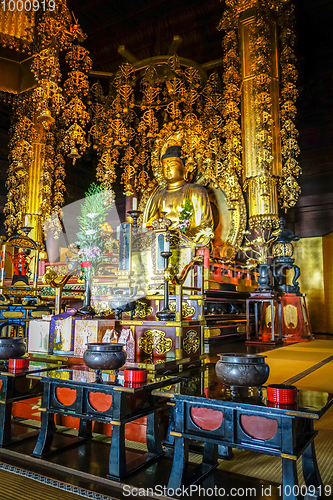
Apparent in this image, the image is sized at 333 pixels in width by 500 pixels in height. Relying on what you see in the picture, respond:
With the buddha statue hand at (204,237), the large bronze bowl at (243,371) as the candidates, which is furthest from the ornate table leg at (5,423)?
the buddha statue hand at (204,237)

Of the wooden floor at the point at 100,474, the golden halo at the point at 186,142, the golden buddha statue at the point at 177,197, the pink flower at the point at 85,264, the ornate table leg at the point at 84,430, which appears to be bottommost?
the wooden floor at the point at 100,474

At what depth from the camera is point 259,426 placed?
118cm

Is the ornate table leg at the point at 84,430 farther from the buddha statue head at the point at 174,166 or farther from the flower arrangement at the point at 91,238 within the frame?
the buddha statue head at the point at 174,166

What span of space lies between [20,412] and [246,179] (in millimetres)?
3594

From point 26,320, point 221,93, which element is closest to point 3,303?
point 26,320

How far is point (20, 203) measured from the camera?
19.8ft

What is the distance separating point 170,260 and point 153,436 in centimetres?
237

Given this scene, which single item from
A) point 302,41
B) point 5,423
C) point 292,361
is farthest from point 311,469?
point 302,41

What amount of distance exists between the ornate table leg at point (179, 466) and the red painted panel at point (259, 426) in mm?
241

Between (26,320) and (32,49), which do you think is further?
(32,49)

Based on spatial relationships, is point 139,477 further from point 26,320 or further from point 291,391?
point 26,320

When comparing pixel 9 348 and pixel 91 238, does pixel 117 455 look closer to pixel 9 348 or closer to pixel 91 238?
pixel 9 348

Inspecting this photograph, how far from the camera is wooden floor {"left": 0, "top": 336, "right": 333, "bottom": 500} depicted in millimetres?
1284

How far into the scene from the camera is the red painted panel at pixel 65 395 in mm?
1565
